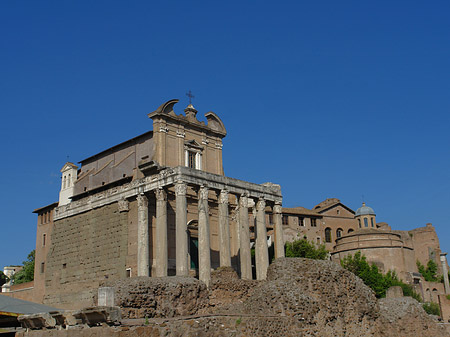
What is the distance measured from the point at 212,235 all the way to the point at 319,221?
2277 cm

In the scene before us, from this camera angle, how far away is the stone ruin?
12.9 m

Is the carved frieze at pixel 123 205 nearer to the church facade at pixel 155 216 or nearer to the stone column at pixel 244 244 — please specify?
the church facade at pixel 155 216

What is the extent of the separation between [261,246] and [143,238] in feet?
25.2

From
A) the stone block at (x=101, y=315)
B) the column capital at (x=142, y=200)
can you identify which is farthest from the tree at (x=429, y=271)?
the stone block at (x=101, y=315)

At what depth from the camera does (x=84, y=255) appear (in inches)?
1421

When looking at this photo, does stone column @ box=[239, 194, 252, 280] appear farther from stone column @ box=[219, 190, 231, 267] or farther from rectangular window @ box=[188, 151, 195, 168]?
rectangular window @ box=[188, 151, 195, 168]

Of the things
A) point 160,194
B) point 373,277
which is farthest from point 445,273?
point 160,194

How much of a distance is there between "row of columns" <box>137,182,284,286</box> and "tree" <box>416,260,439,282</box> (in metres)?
29.3

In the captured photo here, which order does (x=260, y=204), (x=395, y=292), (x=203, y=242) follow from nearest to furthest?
(x=395, y=292)
(x=203, y=242)
(x=260, y=204)

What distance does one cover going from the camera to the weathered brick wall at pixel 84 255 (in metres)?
33.7

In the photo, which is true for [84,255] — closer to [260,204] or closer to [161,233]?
[161,233]

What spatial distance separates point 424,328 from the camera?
1972 cm

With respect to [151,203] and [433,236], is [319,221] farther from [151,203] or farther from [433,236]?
[151,203]

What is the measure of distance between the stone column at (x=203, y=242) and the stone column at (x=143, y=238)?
3367 millimetres
